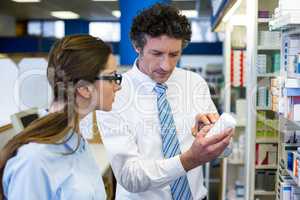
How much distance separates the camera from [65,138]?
1.54m

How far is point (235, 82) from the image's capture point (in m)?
5.27

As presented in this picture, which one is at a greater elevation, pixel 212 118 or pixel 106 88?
pixel 106 88

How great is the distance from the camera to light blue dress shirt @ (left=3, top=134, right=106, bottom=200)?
1.39 meters

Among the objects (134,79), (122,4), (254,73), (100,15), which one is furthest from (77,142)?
(100,15)

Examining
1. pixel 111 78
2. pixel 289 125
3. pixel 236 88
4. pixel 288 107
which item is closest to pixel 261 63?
pixel 289 125

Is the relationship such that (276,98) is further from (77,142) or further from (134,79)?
(77,142)

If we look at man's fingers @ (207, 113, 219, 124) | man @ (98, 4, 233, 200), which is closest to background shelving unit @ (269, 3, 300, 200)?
man @ (98, 4, 233, 200)

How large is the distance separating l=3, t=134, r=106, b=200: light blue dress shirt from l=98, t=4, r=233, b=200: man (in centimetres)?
33

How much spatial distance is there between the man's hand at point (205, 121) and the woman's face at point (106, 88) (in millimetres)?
420

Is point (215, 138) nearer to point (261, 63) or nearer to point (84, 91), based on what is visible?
→ point (84, 91)

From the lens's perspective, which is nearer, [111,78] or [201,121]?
[111,78]

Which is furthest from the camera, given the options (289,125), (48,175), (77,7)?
(77,7)

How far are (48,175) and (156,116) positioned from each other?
2.60 feet

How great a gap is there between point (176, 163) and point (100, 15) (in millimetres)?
11313
